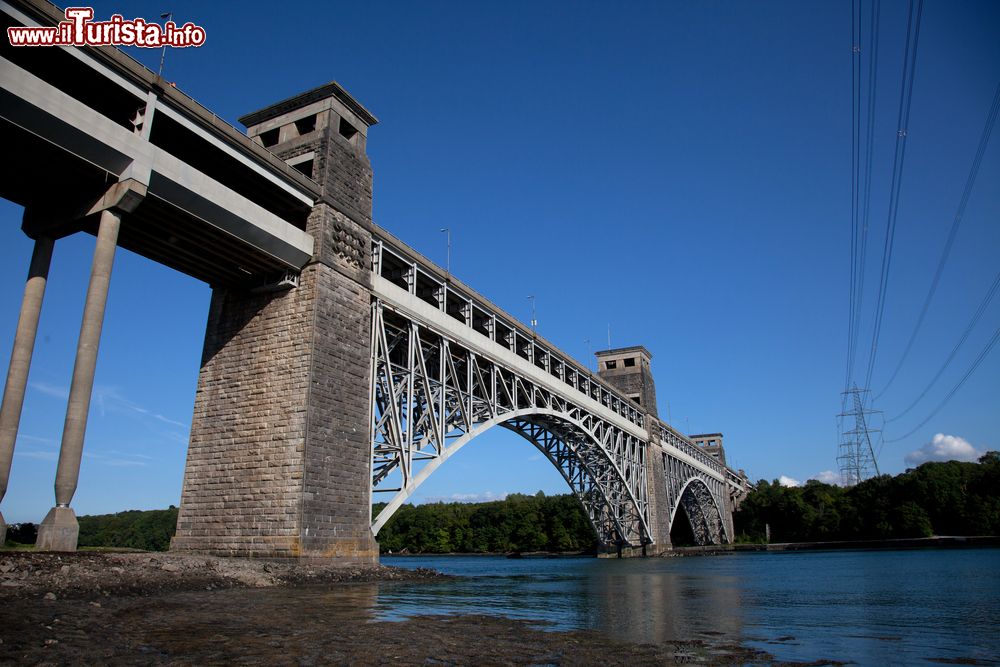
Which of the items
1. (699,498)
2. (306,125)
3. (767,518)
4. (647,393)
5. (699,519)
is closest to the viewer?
(306,125)

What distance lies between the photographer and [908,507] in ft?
259

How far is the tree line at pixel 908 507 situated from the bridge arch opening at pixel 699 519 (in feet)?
36.6

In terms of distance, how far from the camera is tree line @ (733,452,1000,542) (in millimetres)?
75500

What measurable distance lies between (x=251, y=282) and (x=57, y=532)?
10.4 m

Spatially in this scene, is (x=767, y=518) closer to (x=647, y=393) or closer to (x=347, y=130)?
(x=647, y=393)

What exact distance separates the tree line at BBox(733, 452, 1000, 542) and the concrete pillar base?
87315 millimetres

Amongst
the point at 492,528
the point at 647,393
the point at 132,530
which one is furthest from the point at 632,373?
the point at 132,530

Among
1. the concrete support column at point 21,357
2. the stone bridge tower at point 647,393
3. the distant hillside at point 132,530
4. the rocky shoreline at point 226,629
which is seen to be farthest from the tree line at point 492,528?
the rocky shoreline at point 226,629

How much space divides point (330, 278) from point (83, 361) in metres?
8.41

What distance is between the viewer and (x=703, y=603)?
15.3 m

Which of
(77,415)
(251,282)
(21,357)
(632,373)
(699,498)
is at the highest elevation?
(632,373)

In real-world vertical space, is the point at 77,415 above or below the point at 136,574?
above

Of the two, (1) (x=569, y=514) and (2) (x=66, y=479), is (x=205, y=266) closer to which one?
(2) (x=66, y=479)

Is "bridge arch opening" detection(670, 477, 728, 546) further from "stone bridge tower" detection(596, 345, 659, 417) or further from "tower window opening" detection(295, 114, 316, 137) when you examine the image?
"tower window opening" detection(295, 114, 316, 137)
